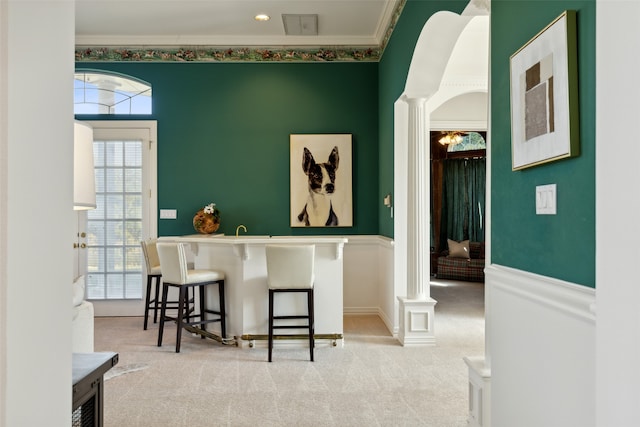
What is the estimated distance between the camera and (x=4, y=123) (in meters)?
0.77

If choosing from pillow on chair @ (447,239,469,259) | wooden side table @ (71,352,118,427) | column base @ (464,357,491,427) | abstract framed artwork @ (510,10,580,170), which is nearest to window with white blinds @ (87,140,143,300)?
column base @ (464,357,491,427)

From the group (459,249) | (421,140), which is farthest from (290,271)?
(459,249)

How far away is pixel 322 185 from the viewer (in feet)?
20.5

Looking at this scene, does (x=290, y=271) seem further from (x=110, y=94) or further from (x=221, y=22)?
(x=110, y=94)

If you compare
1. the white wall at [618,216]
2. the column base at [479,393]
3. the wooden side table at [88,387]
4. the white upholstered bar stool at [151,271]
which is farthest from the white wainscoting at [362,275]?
the white wall at [618,216]

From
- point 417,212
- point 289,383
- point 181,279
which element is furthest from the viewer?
point 417,212

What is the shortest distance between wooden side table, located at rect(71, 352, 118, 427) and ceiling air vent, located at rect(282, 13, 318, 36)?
450cm

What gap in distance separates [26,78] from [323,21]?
17.0ft

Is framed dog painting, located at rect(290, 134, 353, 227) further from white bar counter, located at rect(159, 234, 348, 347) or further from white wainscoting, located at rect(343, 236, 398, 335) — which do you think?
white bar counter, located at rect(159, 234, 348, 347)

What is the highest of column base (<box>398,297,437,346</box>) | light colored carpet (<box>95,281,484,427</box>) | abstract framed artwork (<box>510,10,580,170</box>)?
abstract framed artwork (<box>510,10,580,170</box>)

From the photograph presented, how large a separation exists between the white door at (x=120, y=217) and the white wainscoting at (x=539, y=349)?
186 inches

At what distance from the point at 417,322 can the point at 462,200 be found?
6708 millimetres

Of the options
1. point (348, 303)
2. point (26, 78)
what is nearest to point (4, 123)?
point (26, 78)

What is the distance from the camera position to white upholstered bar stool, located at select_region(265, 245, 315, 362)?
416 centimetres
